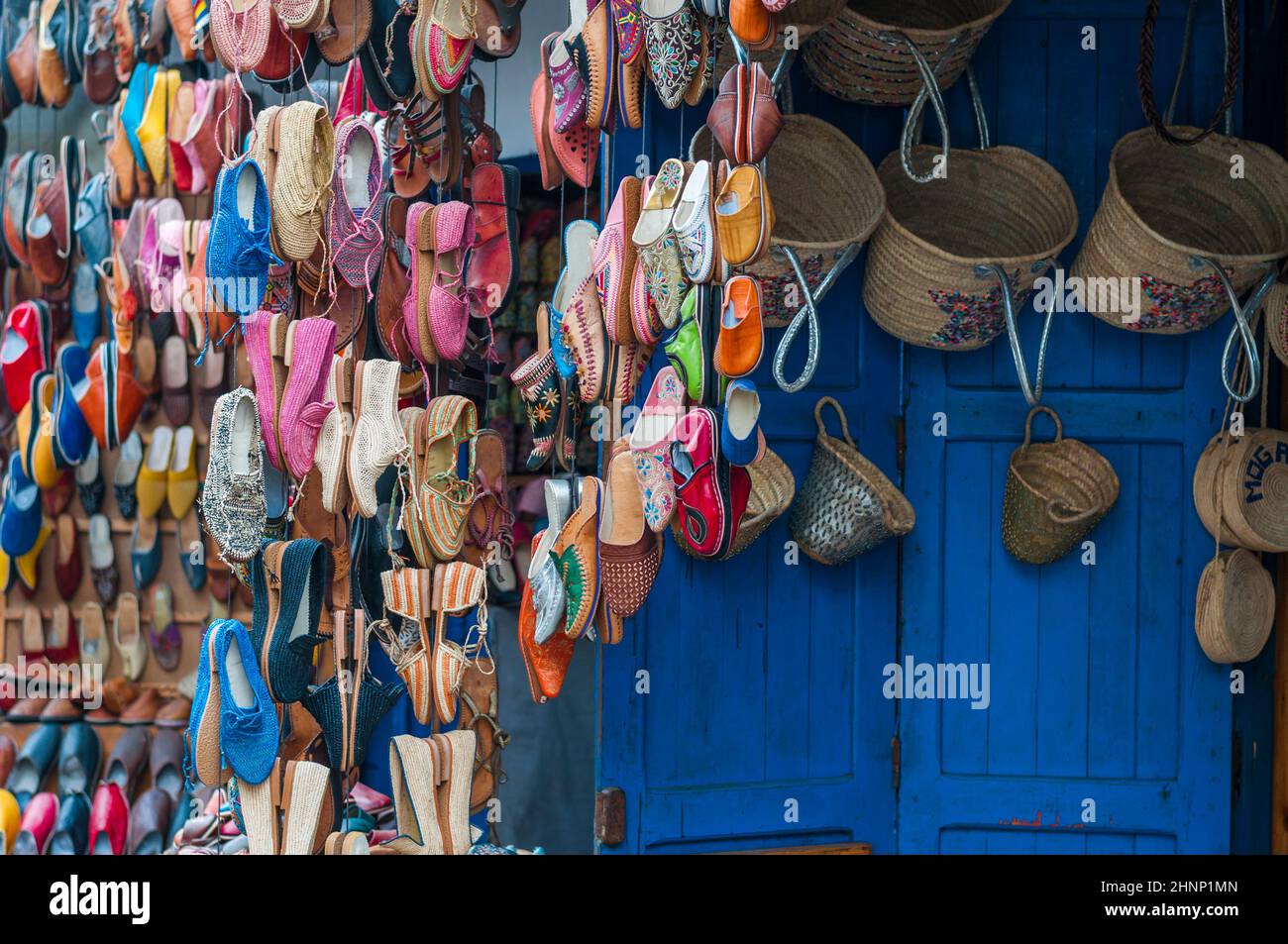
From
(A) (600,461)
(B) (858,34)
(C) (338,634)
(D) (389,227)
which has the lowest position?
(C) (338,634)

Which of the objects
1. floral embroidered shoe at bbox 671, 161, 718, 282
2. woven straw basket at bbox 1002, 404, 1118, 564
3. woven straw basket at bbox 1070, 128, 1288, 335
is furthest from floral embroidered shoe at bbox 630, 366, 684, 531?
woven straw basket at bbox 1070, 128, 1288, 335

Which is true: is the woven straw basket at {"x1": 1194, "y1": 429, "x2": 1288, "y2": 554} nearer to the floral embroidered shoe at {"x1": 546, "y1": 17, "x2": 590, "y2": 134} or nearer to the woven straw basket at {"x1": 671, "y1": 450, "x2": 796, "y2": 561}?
the woven straw basket at {"x1": 671, "y1": 450, "x2": 796, "y2": 561}

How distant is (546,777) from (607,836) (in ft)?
2.68

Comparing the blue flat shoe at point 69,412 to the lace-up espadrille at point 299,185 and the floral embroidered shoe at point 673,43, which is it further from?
the floral embroidered shoe at point 673,43

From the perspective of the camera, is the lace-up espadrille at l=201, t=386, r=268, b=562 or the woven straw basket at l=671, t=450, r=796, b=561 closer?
the lace-up espadrille at l=201, t=386, r=268, b=562

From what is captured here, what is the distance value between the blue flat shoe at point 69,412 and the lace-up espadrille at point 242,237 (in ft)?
5.03

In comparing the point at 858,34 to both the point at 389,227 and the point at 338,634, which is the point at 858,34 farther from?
the point at 338,634

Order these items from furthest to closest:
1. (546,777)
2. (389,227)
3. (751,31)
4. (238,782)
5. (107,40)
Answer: (107,40), (546,777), (389,227), (238,782), (751,31)

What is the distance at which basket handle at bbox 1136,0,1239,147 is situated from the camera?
299 centimetres

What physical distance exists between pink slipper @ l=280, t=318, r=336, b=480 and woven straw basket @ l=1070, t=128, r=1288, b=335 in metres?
1.67

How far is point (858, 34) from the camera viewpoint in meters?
3.03

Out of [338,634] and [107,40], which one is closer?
[338,634]

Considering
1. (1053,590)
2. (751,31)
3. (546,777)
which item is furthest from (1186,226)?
(546,777)

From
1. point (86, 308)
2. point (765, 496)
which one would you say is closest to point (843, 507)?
point (765, 496)
